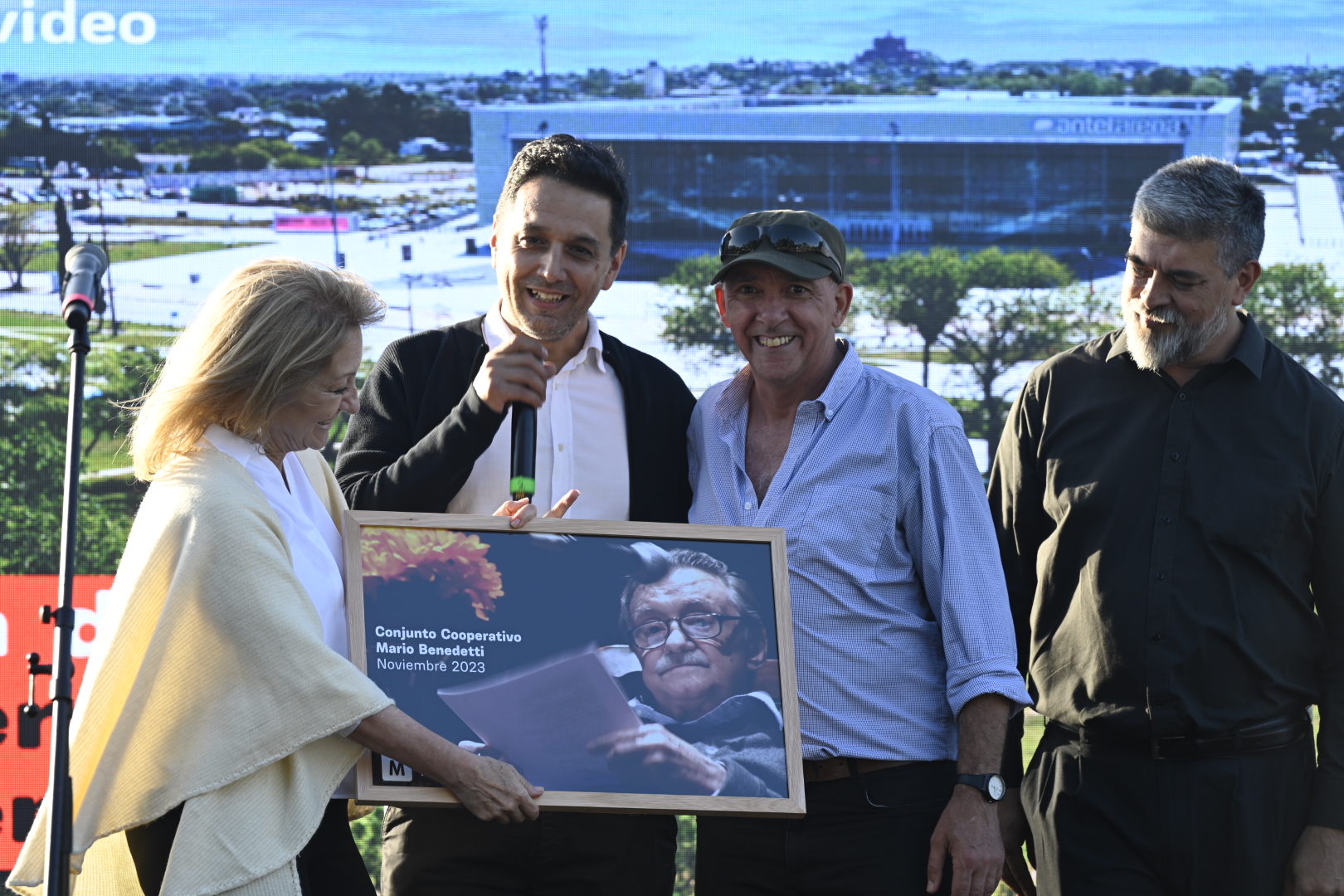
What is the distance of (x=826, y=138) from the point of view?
418 inches

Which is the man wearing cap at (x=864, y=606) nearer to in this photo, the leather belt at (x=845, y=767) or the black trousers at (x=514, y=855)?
the leather belt at (x=845, y=767)

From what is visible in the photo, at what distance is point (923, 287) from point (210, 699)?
9113 mm

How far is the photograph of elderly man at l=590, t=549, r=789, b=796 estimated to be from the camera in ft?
7.25

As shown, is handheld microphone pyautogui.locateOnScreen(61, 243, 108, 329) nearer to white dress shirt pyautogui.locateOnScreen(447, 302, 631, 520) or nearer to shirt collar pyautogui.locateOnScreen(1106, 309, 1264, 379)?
white dress shirt pyautogui.locateOnScreen(447, 302, 631, 520)

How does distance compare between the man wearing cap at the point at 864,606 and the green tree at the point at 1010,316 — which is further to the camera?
the green tree at the point at 1010,316

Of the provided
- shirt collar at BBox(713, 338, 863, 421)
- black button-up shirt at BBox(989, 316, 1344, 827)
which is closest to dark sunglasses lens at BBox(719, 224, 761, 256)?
shirt collar at BBox(713, 338, 863, 421)

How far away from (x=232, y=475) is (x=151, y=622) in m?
0.28

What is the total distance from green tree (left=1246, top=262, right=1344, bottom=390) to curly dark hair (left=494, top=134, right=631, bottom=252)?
339 inches

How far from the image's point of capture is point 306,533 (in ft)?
7.26

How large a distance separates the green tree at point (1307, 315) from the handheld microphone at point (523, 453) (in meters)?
9.02

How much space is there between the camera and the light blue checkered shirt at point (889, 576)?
2424 millimetres

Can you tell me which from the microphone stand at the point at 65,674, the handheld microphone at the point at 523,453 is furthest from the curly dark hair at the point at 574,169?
the microphone stand at the point at 65,674

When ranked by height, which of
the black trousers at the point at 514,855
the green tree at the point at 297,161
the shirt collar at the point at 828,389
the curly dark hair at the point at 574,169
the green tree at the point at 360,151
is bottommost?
the black trousers at the point at 514,855

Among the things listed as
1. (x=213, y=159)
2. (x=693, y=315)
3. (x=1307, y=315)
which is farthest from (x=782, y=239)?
(x=213, y=159)
